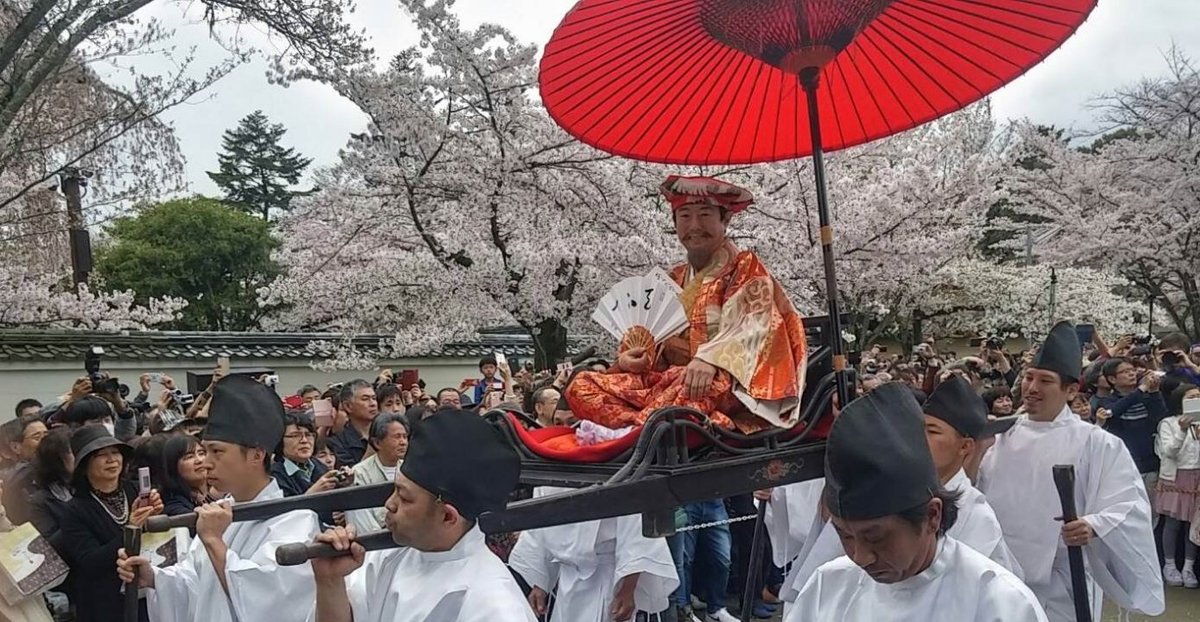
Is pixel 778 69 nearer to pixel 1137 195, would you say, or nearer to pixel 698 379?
pixel 698 379

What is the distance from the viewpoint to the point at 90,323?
13812 mm

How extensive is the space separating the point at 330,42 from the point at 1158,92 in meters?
18.5

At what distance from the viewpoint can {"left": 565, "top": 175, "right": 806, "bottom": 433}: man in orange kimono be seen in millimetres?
3205

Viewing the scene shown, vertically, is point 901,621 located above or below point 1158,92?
below

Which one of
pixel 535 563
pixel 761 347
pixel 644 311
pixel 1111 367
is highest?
pixel 644 311

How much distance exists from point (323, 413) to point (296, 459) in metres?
1.62

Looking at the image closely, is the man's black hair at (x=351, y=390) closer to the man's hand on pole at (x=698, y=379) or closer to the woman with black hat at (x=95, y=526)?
the woman with black hat at (x=95, y=526)

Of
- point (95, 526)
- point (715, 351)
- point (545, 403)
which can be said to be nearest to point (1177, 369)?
point (545, 403)

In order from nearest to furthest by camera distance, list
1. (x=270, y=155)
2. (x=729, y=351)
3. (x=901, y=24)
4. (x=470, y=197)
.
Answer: (x=729, y=351) → (x=901, y=24) → (x=470, y=197) → (x=270, y=155)

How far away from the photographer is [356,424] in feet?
22.6

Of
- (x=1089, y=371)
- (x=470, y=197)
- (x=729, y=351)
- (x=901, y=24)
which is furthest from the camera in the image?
(x=470, y=197)

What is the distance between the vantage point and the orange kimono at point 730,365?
10.5 ft

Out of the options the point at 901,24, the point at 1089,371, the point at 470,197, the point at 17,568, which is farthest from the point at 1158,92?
the point at 17,568

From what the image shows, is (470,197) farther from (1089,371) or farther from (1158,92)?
(1158,92)
